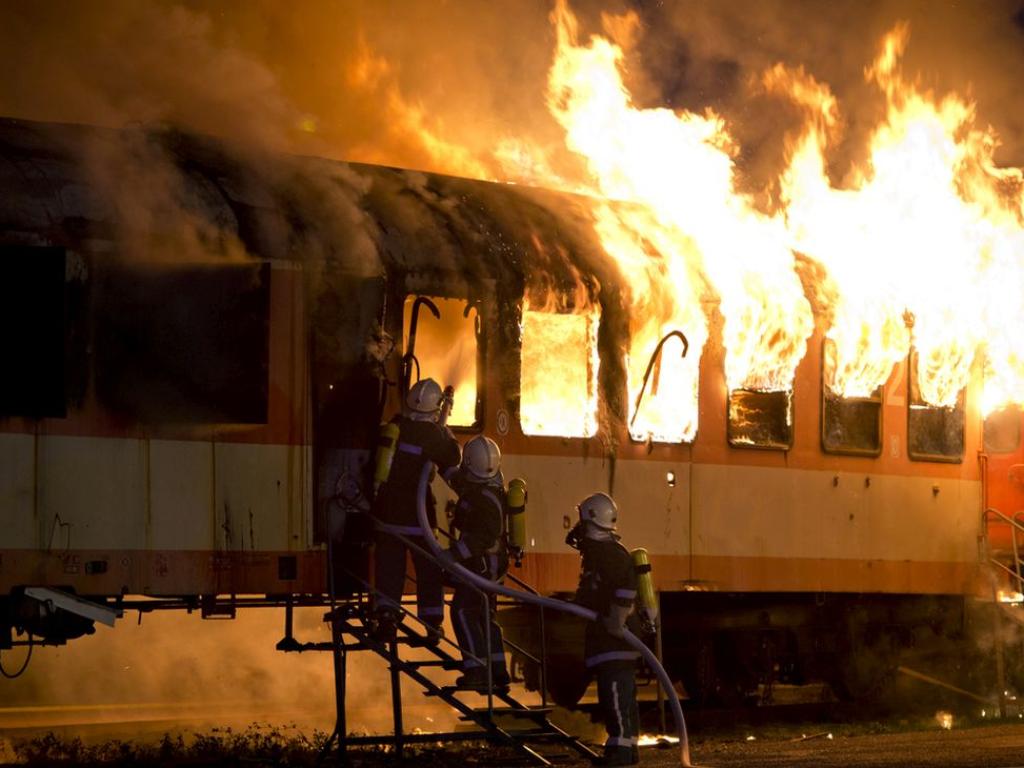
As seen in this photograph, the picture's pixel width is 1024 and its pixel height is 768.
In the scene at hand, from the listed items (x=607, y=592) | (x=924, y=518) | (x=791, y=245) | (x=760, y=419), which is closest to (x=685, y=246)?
(x=791, y=245)

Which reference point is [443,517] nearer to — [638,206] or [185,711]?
[638,206]

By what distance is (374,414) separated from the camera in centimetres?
1377

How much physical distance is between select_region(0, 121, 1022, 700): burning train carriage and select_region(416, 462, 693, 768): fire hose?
73 centimetres

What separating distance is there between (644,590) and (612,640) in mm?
404

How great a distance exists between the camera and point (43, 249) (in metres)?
12.4

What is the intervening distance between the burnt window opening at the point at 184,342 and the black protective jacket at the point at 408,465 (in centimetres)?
102

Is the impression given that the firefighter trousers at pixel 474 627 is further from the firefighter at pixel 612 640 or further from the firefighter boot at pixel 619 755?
the firefighter boot at pixel 619 755

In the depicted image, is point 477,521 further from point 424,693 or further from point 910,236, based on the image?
point 910,236

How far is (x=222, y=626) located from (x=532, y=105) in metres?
7.47

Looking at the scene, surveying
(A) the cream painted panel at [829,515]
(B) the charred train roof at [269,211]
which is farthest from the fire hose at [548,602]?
(A) the cream painted panel at [829,515]

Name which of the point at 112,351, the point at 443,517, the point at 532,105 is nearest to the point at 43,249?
the point at 112,351

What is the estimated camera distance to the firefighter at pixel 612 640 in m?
12.3

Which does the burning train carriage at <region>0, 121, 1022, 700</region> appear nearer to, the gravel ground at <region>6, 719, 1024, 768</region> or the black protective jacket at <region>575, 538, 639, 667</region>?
the gravel ground at <region>6, 719, 1024, 768</region>

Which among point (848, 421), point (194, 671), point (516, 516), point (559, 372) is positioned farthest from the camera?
point (194, 671)
